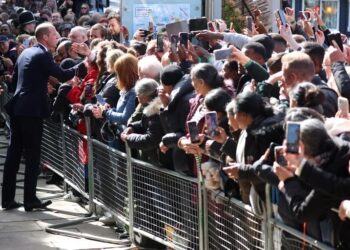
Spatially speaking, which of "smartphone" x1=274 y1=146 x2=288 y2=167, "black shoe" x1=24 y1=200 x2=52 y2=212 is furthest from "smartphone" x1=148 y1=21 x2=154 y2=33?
"smartphone" x1=274 y1=146 x2=288 y2=167

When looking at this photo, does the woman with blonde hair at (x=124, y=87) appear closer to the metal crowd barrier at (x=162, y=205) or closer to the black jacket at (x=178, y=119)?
the metal crowd barrier at (x=162, y=205)

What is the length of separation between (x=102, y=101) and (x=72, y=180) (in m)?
1.82

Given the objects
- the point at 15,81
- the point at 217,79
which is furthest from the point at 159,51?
the point at 217,79

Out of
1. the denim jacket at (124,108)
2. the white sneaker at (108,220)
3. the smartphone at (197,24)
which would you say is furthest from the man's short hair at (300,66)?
the white sneaker at (108,220)

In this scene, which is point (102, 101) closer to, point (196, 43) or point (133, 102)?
point (133, 102)

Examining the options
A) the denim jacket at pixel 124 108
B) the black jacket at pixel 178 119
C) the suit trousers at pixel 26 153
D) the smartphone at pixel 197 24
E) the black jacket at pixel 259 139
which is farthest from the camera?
the suit trousers at pixel 26 153

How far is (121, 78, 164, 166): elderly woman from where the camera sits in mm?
6996

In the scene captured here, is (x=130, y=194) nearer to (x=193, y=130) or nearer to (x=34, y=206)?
(x=34, y=206)

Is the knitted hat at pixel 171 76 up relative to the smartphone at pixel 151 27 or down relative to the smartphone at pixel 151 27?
up

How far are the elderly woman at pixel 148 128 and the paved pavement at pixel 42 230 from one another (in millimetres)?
1206

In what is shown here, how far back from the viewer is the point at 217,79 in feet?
20.8

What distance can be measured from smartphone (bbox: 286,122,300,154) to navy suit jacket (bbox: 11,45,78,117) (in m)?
5.21

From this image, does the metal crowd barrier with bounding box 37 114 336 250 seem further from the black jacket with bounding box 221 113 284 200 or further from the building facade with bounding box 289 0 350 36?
the building facade with bounding box 289 0 350 36

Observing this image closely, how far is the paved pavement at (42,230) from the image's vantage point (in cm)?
797
